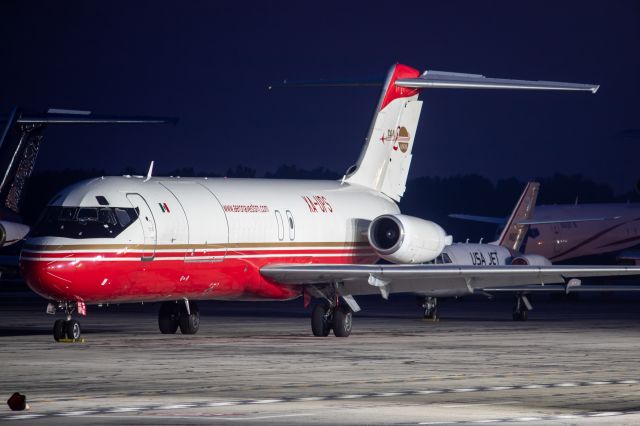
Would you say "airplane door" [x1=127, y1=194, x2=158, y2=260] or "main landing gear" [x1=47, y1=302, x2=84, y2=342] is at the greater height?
"airplane door" [x1=127, y1=194, x2=158, y2=260]

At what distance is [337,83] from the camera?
3120 centimetres

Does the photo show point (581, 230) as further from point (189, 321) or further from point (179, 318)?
point (189, 321)

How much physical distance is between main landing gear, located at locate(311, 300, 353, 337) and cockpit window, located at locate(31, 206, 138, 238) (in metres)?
4.84

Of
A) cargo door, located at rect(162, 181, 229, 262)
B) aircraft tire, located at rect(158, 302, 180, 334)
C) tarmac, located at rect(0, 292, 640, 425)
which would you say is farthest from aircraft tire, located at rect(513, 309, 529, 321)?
cargo door, located at rect(162, 181, 229, 262)

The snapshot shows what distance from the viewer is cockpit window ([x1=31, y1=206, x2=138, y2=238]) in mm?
23422

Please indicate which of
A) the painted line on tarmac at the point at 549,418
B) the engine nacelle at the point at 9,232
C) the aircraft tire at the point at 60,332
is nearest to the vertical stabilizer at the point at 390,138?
the engine nacelle at the point at 9,232

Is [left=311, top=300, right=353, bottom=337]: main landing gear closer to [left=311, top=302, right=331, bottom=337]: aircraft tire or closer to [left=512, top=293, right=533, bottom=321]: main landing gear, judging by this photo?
[left=311, top=302, right=331, bottom=337]: aircraft tire

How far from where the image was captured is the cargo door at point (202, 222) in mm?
25219

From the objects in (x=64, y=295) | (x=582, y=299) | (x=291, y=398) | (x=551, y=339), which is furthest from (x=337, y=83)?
(x=582, y=299)

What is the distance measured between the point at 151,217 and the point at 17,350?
3.85 metres

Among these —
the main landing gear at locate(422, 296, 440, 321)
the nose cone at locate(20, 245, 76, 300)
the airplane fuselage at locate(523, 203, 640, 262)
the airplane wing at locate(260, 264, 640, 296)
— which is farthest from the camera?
the airplane fuselage at locate(523, 203, 640, 262)

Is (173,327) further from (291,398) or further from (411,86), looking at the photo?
(291,398)

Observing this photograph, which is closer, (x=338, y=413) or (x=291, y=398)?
(x=338, y=413)

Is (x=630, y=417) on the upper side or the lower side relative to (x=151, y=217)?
lower
